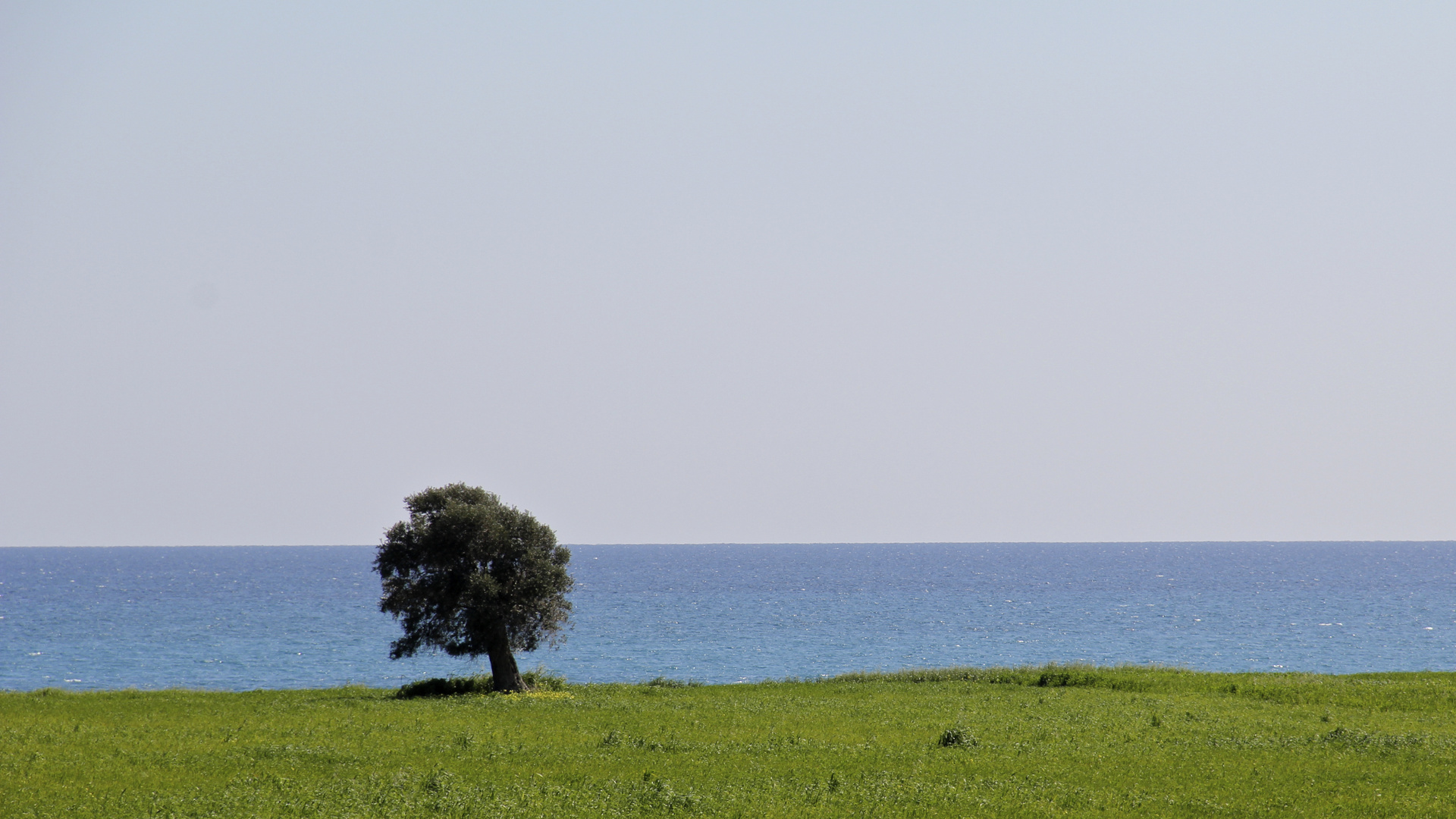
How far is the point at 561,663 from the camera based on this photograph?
4001 inches

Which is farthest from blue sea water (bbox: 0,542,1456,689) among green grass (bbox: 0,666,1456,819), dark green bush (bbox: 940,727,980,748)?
dark green bush (bbox: 940,727,980,748)

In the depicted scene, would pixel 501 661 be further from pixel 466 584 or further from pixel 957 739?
pixel 957 739

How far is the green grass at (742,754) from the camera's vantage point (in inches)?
1131

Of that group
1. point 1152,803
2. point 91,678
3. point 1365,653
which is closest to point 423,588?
point 1152,803

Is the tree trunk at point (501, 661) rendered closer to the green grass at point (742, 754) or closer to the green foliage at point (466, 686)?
the green foliage at point (466, 686)

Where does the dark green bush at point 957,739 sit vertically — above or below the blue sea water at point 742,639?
above

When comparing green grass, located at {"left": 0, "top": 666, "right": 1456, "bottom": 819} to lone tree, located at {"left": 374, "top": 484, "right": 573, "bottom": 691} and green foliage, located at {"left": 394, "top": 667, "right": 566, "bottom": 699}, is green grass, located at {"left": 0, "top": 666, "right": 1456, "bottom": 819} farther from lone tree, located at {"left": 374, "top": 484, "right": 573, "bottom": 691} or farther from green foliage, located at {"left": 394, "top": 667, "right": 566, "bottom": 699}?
lone tree, located at {"left": 374, "top": 484, "right": 573, "bottom": 691}

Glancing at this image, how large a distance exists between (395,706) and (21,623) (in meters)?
128

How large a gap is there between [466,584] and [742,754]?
83.3 feet

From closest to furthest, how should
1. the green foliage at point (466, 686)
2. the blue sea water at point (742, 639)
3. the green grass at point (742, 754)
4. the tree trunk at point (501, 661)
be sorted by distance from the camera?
the green grass at point (742, 754) < the green foliage at point (466, 686) < the tree trunk at point (501, 661) < the blue sea water at point (742, 639)

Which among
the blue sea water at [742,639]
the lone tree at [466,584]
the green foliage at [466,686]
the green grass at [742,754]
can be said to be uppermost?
the lone tree at [466,584]

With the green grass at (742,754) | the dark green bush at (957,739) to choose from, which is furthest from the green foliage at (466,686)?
the dark green bush at (957,739)

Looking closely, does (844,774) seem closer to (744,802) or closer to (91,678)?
(744,802)

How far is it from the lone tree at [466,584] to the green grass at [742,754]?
481 cm
